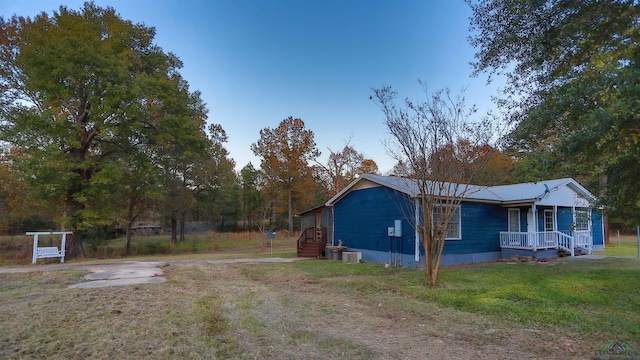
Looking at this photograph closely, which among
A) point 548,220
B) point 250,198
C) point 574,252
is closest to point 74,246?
point 548,220

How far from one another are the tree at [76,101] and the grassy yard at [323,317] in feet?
23.5

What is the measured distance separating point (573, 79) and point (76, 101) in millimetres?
18543

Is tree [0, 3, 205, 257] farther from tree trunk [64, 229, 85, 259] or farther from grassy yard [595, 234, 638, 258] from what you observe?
grassy yard [595, 234, 638, 258]

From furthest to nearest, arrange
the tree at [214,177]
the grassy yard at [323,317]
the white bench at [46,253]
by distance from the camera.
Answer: the tree at [214,177], the white bench at [46,253], the grassy yard at [323,317]

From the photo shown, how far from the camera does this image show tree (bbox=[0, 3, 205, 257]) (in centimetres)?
1438

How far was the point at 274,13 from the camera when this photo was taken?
13445 mm

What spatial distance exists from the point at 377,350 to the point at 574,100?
472 centimetres

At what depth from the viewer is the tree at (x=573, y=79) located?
468 centimetres

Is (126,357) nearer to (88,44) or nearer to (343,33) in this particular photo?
(343,33)

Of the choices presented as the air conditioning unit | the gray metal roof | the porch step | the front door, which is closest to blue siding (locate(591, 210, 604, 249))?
the porch step

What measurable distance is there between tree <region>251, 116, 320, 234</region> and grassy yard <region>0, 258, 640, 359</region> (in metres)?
24.8

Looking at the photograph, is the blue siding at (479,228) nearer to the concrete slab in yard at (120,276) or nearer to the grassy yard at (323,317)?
the grassy yard at (323,317)

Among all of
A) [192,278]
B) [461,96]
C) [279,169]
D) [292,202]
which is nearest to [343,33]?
[461,96]

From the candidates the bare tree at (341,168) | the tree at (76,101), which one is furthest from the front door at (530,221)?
the bare tree at (341,168)
